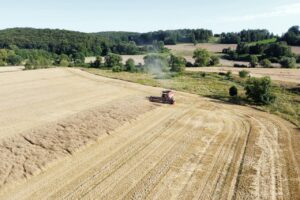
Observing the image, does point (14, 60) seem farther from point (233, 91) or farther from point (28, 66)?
point (233, 91)

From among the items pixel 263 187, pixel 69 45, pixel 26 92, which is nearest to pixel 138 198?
pixel 263 187

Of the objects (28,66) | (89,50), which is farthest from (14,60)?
(89,50)

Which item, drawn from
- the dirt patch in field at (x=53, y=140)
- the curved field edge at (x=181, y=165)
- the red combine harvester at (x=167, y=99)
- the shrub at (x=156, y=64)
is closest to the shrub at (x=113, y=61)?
the shrub at (x=156, y=64)

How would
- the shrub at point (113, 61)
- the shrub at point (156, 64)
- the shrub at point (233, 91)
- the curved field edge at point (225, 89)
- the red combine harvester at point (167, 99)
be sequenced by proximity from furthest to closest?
the shrub at point (113, 61) → the shrub at point (156, 64) → the shrub at point (233, 91) → the red combine harvester at point (167, 99) → the curved field edge at point (225, 89)

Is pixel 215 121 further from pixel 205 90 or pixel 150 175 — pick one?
pixel 205 90

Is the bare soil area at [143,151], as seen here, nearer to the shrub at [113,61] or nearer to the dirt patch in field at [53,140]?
the dirt patch in field at [53,140]

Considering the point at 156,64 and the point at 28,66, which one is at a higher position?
the point at 156,64

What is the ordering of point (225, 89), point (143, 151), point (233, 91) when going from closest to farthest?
point (143, 151), point (233, 91), point (225, 89)

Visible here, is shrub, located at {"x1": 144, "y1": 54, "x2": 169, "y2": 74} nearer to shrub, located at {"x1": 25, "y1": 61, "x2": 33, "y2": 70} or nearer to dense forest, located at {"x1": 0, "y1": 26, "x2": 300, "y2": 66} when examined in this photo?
dense forest, located at {"x1": 0, "y1": 26, "x2": 300, "y2": 66}

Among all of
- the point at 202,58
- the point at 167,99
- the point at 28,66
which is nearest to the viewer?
the point at 167,99
